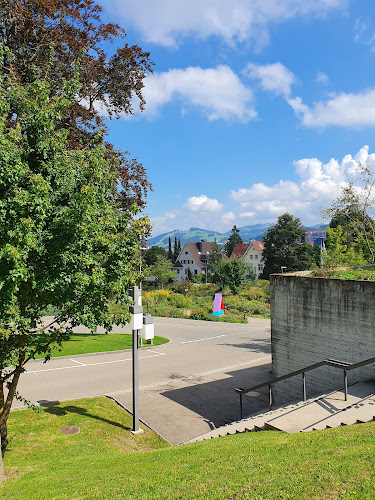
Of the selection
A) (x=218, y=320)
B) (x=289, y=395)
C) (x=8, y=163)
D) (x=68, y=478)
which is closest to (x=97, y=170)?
(x=8, y=163)

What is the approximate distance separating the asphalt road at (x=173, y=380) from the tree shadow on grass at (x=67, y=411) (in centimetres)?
36

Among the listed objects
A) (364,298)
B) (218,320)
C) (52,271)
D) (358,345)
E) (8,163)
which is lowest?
(218,320)

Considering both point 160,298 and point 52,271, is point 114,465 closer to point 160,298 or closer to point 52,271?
point 52,271

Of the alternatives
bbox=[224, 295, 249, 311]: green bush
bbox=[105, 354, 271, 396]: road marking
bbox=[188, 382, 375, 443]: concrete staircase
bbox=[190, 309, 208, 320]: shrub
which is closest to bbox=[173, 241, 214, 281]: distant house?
bbox=[224, 295, 249, 311]: green bush

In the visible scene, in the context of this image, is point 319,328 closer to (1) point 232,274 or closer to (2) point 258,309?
(2) point 258,309

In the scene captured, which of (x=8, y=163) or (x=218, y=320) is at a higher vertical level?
(x=8, y=163)

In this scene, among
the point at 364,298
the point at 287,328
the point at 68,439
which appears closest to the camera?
the point at 68,439

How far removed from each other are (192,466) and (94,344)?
54.1 feet

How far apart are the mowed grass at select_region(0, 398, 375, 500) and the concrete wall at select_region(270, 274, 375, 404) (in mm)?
3947

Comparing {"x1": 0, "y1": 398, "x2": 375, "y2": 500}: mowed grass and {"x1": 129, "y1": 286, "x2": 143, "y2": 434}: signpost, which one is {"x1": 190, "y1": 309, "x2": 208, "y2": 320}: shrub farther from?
{"x1": 0, "y1": 398, "x2": 375, "y2": 500}: mowed grass

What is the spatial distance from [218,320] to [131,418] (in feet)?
77.1

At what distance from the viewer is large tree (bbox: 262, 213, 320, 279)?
6234cm

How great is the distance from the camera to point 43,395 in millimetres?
13148

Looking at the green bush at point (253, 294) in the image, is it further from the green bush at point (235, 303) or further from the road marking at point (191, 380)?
the road marking at point (191, 380)
